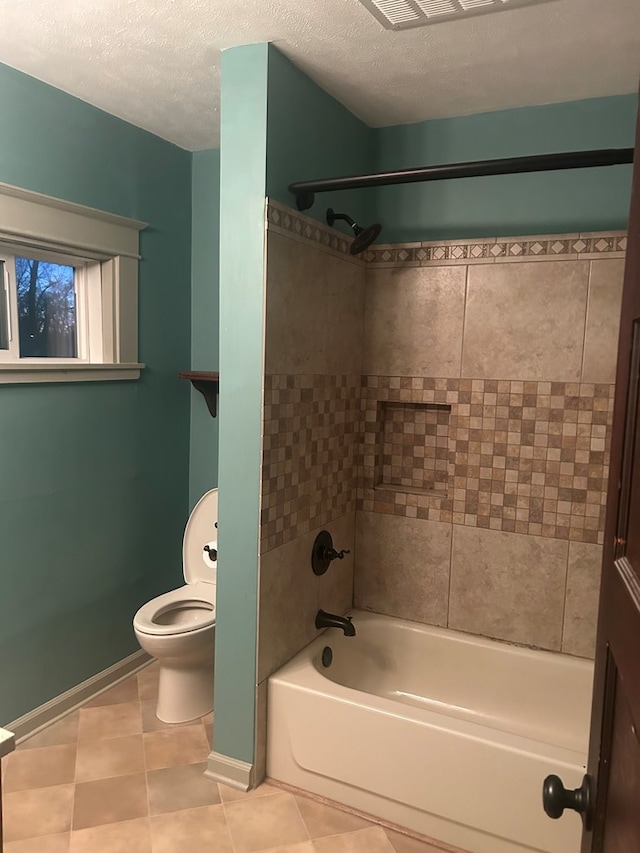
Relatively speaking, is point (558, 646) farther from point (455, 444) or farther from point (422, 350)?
point (422, 350)

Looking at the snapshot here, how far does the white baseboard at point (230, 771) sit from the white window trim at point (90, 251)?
5.01 feet

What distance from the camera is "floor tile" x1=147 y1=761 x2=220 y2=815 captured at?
214 centimetres

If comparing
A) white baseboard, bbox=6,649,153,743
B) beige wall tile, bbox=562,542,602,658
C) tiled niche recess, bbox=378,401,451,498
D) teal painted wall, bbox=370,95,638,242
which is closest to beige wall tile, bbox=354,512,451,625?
tiled niche recess, bbox=378,401,451,498

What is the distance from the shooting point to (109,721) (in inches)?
103

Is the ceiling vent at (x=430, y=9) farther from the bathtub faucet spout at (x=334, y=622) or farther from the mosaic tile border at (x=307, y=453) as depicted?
the bathtub faucet spout at (x=334, y=622)

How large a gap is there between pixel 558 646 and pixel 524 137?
76.8 inches

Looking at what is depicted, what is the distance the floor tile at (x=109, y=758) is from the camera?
229 centimetres

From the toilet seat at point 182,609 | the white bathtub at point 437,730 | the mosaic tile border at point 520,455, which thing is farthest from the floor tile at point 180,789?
the mosaic tile border at point 520,455

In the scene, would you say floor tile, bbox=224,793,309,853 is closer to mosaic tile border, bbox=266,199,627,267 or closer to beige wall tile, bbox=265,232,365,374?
beige wall tile, bbox=265,232,365,374

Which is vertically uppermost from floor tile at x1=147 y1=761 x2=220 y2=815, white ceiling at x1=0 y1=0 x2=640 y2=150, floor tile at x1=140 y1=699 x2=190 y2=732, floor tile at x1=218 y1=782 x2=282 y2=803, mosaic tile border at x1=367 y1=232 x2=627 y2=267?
white ceiling at x1=0 y1=0 x2=640 y2=150

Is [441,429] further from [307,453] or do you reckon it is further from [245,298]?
[245,298]

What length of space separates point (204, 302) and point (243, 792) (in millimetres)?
2101

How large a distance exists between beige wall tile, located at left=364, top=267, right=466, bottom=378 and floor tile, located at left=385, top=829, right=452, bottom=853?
162 centimetres

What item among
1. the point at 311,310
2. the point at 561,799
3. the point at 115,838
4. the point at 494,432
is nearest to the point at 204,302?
the point at 311,310
